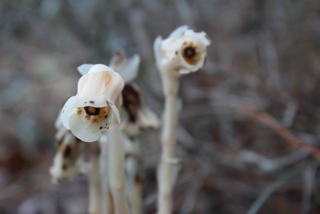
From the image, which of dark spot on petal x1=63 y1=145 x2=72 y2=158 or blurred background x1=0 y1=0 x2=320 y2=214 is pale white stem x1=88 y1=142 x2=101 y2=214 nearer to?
dark spot on petal x1=63 y1=145 x2=72 y2=158

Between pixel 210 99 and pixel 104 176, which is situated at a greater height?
pixel 210 99

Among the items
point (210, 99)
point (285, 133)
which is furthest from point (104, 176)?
point (210, 99)

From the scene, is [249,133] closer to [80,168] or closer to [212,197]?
[212,197]

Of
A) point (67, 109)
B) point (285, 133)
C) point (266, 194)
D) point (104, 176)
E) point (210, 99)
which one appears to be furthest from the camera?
point (210, 99)

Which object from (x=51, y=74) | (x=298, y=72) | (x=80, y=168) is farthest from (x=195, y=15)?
(x=51, y=74)

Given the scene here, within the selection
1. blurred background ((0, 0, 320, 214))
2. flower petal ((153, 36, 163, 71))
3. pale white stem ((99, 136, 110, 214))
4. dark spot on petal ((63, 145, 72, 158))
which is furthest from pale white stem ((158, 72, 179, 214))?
blurred background ((0, 0, 320, 214))

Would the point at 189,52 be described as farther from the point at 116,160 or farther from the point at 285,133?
the point at 285,133
